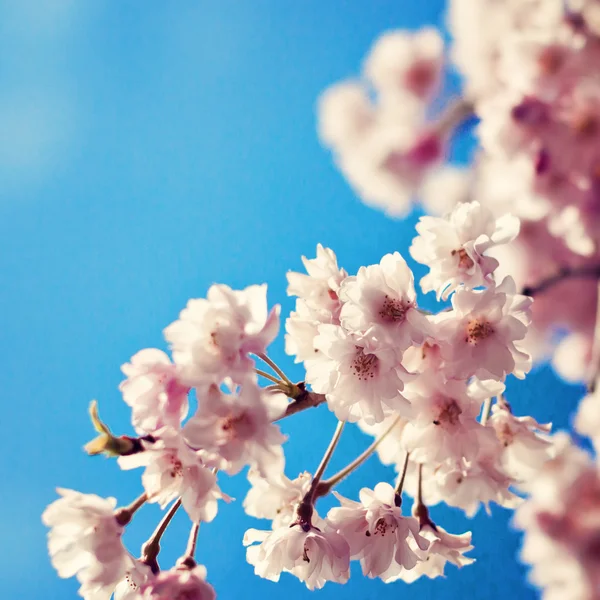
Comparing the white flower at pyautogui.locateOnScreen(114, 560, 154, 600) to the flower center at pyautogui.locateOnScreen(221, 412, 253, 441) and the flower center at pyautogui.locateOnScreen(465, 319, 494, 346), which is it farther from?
the flower center at pyautogui.locateOnScreen(465, 319, 494, 346)

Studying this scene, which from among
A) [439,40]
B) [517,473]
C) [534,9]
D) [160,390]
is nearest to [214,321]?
[160,390]

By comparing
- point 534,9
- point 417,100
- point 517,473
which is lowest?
point 517,473

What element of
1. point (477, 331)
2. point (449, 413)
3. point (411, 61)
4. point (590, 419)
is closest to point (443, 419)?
point (449, 413)

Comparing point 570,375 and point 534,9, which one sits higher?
point 534,9

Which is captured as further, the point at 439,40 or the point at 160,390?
the point at 439,40

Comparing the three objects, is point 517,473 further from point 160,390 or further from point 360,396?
point 160,390

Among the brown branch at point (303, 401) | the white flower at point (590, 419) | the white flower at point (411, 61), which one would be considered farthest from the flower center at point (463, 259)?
the white flower at point (411, 61)

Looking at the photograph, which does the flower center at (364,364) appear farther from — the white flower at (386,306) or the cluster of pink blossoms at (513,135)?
the cluster of pink blossoms at (513,135)
